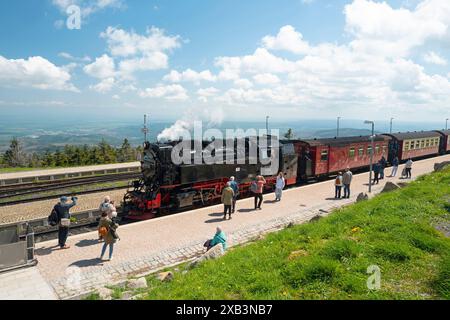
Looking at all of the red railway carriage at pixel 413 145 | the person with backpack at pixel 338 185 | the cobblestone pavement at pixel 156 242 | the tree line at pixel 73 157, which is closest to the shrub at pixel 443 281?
the cobblestone pavement at pixel 156 242

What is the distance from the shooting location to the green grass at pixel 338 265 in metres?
5.32

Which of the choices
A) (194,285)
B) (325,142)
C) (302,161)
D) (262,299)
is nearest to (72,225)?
(194,285)

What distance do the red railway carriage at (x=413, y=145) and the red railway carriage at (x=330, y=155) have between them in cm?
387

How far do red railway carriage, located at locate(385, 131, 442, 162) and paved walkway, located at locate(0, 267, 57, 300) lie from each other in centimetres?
2865

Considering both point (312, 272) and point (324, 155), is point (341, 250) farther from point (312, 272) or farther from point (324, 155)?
point (324, 155)

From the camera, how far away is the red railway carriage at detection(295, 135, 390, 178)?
20.7 metres

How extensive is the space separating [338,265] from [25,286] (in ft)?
23.3

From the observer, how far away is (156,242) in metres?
10.5

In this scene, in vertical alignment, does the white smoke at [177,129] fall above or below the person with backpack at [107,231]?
above

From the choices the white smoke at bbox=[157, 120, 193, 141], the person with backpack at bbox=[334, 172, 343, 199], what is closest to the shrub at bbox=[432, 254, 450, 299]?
the person with backpack at bbox=[334, 172, 343, 199]

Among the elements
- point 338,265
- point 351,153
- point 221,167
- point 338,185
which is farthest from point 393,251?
point 351,153

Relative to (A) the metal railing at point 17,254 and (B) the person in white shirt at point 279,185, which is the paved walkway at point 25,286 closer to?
(A) the metal railing at point 17,254

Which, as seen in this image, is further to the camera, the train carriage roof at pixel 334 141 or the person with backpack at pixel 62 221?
the train carriage roof at pixel 334 141
